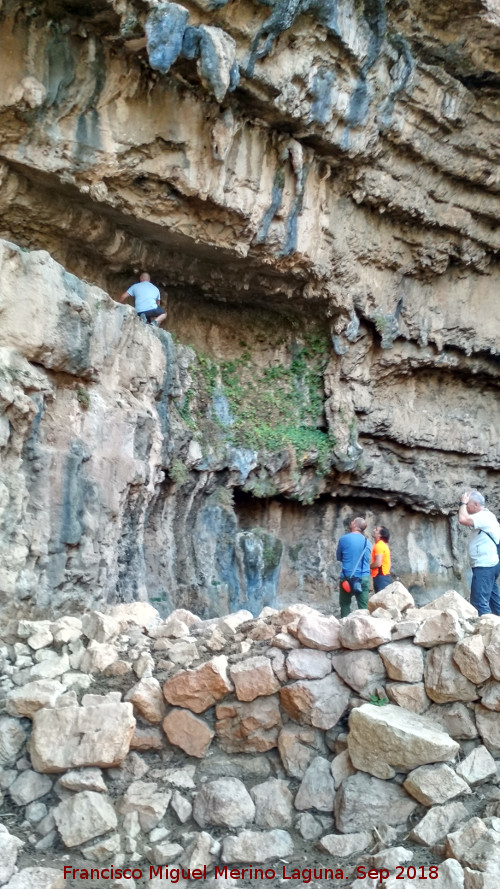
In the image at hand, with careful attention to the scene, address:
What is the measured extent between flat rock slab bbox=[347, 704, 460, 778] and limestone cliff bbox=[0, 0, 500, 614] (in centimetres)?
239

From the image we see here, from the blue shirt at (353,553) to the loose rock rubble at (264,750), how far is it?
2518mm

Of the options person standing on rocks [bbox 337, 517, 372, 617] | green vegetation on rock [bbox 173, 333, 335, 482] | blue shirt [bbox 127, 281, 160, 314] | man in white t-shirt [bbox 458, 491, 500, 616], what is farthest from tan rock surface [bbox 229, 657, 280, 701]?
green vegetation on rock [bbox 173, 333, 335, 482]

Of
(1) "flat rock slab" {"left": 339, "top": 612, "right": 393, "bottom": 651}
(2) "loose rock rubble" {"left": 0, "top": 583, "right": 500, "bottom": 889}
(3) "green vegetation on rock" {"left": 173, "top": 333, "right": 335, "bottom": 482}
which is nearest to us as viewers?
(2) "loose rock rubble" {"left": 0, "top": 583, "right": 500, "bottom": 889}

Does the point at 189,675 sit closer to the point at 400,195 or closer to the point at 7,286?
the point at 7,286

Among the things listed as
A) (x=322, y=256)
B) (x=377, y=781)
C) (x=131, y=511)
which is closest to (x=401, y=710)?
(x=377, y=781)

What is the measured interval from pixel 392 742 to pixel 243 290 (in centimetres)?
841

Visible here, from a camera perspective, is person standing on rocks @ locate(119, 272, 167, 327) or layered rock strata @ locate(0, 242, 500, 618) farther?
person standing on rocks @ locate(119, 272, 167, 327)

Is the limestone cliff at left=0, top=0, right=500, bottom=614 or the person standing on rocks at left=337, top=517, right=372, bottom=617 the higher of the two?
the limestone cliff at left=0, top=0, right=500, bottom=614

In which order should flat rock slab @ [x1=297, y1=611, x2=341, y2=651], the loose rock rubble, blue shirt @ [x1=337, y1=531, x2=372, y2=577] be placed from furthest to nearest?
blue shirt @ [x1=337, y1=531, x2=372, y2=577]
flat rock slab @ [x1=297, y1=611, x2=341, y2=651]
the loose rock rubble

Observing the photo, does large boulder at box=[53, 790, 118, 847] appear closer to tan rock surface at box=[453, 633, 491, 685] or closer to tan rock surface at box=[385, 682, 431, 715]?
tan rock surface at box=[385, 682, 431, 715]

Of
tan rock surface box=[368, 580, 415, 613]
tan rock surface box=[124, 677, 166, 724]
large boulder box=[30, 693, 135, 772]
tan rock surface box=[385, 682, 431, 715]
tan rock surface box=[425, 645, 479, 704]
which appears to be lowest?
Result: large boulder box=[30, 693, 135, 772]

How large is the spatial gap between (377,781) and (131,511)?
364cm

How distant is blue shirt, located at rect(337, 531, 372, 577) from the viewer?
6547 mm

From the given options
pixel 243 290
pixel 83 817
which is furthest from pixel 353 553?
pixel 243 290
